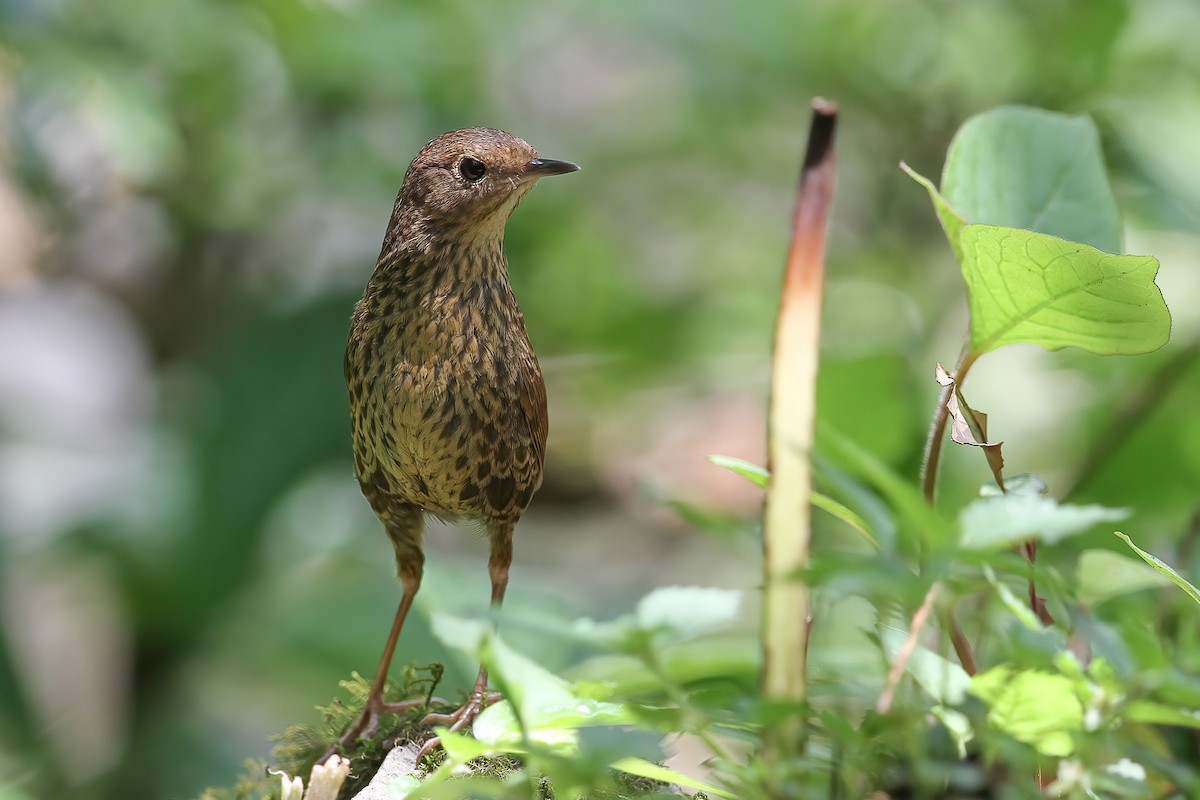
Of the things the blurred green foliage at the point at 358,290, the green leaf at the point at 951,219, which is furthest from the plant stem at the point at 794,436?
the blurred green foliage at the point at 358,290

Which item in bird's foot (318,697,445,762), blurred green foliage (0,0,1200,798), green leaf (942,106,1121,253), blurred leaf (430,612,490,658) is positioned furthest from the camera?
blurred green foliage (0,0,1200,798)

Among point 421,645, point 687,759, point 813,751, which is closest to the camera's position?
point 813,751

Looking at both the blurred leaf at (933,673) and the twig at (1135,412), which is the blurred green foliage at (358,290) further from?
the blurred leaf at (933,673)

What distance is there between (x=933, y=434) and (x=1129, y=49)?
3.47 metres

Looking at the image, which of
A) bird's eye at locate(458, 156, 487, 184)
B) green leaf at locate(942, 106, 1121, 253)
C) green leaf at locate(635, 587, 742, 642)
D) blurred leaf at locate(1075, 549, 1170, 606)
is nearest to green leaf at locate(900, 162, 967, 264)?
green leaf at locate(942, 106, 1121, 253)

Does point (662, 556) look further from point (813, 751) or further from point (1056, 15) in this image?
point (813, 751)

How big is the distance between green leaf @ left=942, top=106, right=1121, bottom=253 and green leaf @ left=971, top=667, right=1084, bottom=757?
593mm

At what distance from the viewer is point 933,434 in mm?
1253

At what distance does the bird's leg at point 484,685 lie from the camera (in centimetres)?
164

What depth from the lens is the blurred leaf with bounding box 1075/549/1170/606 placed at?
5.12ft

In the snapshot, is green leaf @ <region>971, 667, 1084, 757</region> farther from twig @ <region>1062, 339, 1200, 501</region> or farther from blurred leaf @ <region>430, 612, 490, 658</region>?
twig @ <region>1062, 339, 1200, 501</region>

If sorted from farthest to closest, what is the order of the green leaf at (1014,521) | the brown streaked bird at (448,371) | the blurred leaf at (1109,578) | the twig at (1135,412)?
the twig at (1135,412) < the brown streaked bird at (448,371) < the blurred leaf at (1109,578) < the green leaf at (1014,521)

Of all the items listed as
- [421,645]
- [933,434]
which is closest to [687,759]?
[421,645]

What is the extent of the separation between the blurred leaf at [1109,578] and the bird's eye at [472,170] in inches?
40.5
